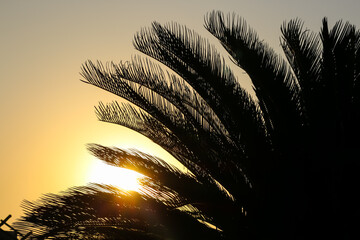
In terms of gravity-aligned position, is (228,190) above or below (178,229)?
above

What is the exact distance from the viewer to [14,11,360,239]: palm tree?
264 inches

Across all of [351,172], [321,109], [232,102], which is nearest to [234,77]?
[232,102]

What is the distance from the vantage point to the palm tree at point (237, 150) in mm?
6699

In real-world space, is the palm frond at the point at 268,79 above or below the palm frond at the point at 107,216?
above

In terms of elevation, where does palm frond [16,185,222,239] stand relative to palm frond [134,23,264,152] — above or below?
below

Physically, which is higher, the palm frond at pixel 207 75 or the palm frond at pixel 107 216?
the palm frond at pixel 207 75

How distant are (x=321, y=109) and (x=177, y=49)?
2031 mm

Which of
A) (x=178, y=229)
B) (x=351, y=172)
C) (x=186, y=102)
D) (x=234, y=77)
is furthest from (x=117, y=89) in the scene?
(x=351, y=172)

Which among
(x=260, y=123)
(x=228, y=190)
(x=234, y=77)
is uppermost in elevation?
(x=234, y=77)

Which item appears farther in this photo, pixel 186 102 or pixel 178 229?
pixel 186 102

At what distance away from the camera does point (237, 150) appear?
7250 mm

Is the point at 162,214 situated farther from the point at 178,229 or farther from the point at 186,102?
the point at 186,102

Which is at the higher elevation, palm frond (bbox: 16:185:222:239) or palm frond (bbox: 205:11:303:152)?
palm frond (bbox: 205:11:303:152)

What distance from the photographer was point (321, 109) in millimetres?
6746
